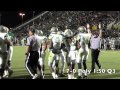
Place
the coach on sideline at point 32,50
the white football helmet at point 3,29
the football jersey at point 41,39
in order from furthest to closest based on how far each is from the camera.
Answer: the football jersey at point 41,39, the coach on sideline at point 32,50, the white football helmet at point 3,29

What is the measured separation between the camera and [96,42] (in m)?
14.0

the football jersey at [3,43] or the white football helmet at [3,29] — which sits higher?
the white football helmet at [3,29]

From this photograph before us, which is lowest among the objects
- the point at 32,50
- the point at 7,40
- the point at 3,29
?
the point at 32,50

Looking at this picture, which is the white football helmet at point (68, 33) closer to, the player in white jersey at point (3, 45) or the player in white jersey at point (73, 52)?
the player in white jersey at point (73, 52)

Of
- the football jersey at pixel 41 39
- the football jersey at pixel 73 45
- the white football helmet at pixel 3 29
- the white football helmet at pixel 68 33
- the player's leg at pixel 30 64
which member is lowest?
the player's leg at pixel 30 64

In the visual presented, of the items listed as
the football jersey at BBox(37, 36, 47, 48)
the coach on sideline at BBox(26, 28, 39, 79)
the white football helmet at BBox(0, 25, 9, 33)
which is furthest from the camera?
the football jersey at BBox(37, 36, 47, 48)

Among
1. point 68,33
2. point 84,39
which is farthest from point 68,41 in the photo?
point 84,39

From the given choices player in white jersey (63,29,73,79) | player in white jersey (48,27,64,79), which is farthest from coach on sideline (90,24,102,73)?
player in white jersey (48,27,64,79)

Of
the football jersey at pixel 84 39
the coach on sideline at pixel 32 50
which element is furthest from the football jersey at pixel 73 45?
the coach on sideline at pixel 32 50

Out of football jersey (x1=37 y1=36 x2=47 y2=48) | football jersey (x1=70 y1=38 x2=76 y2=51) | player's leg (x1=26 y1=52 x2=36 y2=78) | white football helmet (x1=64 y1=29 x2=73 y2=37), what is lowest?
player's leg (x1=26 y1=52 x2=36 y2=78)

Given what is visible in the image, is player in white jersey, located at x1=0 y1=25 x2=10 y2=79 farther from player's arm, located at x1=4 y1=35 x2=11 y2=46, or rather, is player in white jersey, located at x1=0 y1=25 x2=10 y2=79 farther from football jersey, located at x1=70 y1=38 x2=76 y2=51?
football jersey, located at x1=70 y1=38 x2=76 y2=51

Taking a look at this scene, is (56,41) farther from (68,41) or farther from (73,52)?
(73,52)
